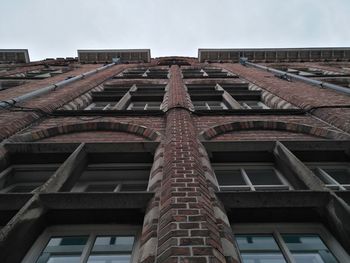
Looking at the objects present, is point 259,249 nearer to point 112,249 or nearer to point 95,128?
point 112,249

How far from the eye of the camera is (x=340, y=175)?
4637 mm

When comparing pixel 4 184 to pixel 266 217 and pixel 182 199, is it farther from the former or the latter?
pixel 266 217

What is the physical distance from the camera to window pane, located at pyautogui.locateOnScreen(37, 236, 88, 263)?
2.84 metres

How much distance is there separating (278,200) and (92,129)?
14.4ft

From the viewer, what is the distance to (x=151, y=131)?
222 inches

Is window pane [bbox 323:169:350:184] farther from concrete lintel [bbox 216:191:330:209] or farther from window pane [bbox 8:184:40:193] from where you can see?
window pane [bbox 8:184:40:193]

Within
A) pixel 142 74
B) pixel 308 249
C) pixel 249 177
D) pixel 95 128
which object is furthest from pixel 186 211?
pixel 142 74

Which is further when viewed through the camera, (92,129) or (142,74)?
(142,74)

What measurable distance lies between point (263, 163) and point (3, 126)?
517cm

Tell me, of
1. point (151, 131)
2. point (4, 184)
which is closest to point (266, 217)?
point (151, 131)

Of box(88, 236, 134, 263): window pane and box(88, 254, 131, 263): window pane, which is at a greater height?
box(88, 236, 134, 263): window pane

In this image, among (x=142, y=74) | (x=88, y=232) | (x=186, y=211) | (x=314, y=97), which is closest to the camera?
(x=186, y=211)

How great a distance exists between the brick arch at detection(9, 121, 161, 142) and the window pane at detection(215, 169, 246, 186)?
1.42 metres

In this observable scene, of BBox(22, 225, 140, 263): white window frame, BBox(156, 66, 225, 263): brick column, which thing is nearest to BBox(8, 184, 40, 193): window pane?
BBox(22, 225, 140, 263): white window frame
